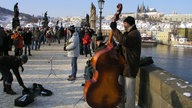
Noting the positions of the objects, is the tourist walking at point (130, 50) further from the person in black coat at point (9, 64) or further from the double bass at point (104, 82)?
the person in black coat at point (9, 64)

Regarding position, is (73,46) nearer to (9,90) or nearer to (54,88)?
(54,88)

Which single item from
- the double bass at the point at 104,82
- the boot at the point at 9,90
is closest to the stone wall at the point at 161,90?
the double bass at the point at 104,82

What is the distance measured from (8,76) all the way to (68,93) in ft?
4.52

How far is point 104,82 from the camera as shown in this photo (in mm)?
4992

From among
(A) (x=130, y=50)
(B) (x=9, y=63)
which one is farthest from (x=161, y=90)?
(B) (x=9, y=63)

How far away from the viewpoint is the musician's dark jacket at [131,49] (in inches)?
211

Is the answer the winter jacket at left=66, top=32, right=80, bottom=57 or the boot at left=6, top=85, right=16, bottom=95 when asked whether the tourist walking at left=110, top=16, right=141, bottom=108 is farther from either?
the winter jacket at left=66, top=32, right=80, bottom=57

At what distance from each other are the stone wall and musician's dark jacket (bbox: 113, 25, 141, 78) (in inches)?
19.8

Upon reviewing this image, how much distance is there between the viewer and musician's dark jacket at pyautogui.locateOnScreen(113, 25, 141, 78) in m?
5.35

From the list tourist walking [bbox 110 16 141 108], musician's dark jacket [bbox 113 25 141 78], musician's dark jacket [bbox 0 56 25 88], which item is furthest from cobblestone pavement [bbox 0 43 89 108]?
musician's dark jacket [bbox 113 25 141 78]

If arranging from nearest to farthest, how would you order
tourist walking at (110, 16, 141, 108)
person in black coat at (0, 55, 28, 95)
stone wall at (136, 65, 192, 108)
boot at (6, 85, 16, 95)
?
stone wall at (136, 65, 192, 108) → tourist walking at (110, 16, 141, 108) → person in black coat at (0, 55, 28, 95) → boot at (6, 85, 16, 95)

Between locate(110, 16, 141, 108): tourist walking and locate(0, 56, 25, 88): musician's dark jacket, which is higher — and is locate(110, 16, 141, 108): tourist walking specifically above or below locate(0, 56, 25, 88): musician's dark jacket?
above

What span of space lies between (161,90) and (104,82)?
1.10 metres

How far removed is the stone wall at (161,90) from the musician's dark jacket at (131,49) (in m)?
0.50
